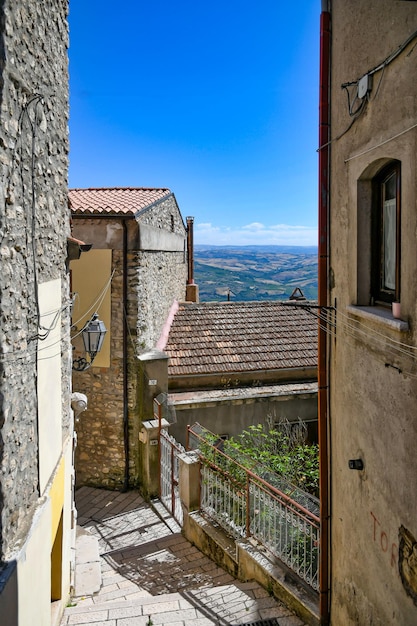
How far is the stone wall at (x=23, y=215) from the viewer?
3.75 metres

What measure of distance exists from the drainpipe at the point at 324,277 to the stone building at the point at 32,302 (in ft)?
9.64

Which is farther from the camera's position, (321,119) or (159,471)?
(159,471)

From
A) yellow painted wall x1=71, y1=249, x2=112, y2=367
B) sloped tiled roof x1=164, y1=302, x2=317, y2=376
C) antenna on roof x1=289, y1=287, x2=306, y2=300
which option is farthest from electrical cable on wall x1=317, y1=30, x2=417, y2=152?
antenna on roof x1=289, y1=287, x2=306, y2=300

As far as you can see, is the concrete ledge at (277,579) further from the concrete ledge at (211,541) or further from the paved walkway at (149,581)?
the concrete ledge at (211,541)

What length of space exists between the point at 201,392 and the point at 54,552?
627 centimetres

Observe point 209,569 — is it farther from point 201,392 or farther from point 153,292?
point 153,292

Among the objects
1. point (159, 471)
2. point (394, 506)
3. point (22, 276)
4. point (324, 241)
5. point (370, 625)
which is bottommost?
point (159, 471)

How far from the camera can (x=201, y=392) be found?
1195 centimetres

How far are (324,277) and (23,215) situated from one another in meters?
3.23

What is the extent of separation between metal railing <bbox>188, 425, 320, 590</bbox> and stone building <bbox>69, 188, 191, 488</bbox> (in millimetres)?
3254

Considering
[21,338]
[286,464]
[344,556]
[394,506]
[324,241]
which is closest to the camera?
[394,506]

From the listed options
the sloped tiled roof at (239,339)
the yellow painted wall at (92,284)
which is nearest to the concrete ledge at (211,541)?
the sloped tiled roof at (239,339)

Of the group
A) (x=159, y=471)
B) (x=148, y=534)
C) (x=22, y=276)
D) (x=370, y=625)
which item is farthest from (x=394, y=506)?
(x=159, y=471)

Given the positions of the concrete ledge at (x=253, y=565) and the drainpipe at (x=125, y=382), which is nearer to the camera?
the concrete ledge at (x=253, y=565)
